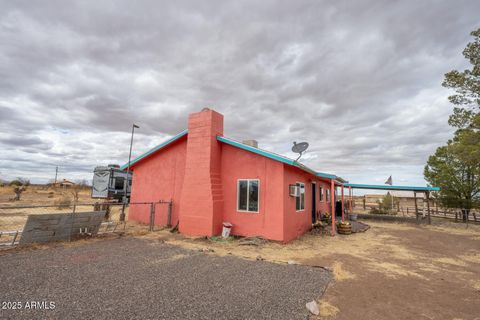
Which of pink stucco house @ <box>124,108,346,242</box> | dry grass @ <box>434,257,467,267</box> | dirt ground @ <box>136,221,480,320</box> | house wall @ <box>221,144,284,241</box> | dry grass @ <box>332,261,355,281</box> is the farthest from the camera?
pink stucco house @ <box>124,108,346,242</box>

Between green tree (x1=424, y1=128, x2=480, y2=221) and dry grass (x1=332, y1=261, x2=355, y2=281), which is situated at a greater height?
green tree (x1=424, y1=128, x2=480, y2=221)

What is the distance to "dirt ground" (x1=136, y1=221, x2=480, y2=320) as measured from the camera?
4309 millimetres

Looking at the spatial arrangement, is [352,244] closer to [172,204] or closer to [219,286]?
[219,286]

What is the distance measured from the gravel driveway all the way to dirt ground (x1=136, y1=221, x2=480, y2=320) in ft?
2.29

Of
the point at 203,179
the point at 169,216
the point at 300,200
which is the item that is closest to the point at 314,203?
the point at 300,200

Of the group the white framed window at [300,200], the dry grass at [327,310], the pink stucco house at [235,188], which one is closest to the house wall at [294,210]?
the pink stucco house at [235,188]

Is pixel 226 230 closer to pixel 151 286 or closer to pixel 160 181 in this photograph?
pixel 151 286

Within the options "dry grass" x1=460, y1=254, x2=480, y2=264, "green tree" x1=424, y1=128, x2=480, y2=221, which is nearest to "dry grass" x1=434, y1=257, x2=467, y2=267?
"dry grass" x1=460, y1=254, x2=480, y2=264

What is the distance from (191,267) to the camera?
20.6 feet

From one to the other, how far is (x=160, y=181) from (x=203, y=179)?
4.12 metres

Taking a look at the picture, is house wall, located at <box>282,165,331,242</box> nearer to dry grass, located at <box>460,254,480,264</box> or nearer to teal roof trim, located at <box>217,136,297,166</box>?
teal roof trim, located at <box>217,136,297,166</box>

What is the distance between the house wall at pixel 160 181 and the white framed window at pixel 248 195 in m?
3.71

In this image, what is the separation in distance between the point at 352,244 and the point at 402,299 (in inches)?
225

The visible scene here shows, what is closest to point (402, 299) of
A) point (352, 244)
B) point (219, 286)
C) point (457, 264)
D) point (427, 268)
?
point (427, 268)
